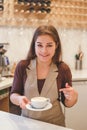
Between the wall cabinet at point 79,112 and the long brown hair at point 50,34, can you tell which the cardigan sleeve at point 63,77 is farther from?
the wall cabinet at point 79,112

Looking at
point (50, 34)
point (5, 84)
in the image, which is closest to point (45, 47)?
point (50, 34)

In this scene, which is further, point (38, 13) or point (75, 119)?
point (38, 13)

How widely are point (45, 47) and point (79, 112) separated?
149 cm

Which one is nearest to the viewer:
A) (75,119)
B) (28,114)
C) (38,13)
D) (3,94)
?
(28,114)

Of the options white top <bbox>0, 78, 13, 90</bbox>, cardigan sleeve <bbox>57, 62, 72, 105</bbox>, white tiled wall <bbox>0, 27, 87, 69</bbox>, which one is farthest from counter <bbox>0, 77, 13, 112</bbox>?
cardigan sleeve <bbox>57, 62, 72, 105</bbox>

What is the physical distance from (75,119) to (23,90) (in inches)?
53.0

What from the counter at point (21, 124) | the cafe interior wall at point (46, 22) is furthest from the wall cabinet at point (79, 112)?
the counter at point (21, 124)

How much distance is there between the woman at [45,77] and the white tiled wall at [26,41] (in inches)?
58.5

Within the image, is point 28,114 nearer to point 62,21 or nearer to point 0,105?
point 0,105

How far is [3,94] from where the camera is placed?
2.35 metres

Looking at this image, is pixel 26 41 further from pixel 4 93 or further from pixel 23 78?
pixel 23 78

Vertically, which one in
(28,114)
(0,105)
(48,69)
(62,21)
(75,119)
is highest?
(62,21)

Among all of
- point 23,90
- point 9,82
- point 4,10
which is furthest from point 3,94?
point 4,10

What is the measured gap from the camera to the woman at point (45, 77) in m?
1.55
